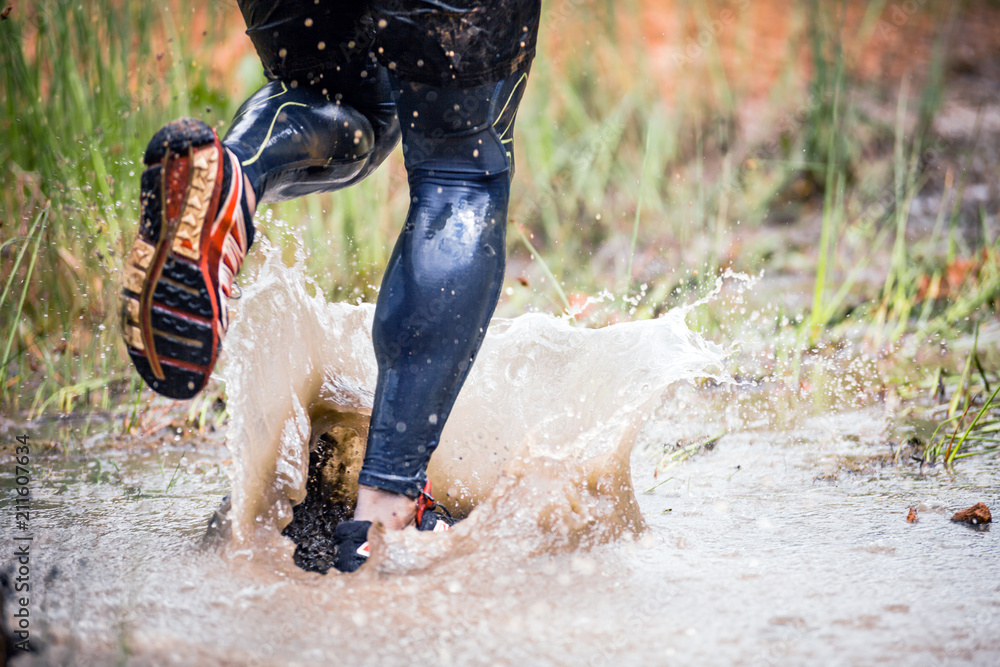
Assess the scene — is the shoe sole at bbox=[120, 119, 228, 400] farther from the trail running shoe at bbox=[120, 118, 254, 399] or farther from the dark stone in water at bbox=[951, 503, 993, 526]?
the dark stone in water at bbox=[951, 503, 993, 526]

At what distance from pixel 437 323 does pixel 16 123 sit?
60.0 inches

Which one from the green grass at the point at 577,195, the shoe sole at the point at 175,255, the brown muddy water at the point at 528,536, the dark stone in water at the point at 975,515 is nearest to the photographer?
the brown muddy water at the point at 528,536

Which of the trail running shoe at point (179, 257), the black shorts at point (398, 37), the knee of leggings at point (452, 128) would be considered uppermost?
the black shorts at point (398, 37)

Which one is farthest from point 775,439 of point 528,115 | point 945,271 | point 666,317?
point 528,115

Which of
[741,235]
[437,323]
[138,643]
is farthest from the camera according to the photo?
[741,235]

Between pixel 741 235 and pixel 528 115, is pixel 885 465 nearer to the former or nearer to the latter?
pixel 741 235

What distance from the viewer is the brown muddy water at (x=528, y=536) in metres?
0.80

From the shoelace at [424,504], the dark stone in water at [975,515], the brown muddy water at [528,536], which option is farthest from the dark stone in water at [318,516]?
the dark stone in water at [975,515]

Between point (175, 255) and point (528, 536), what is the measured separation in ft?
1.86

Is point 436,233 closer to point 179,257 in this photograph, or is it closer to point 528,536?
point 179,257

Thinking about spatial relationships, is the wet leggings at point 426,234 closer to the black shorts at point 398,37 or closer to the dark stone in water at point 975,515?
the black shorts at point 398,37

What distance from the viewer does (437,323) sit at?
1.01m

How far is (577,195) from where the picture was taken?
2957 millimetres

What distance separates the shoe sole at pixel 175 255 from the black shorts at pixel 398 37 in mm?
267
